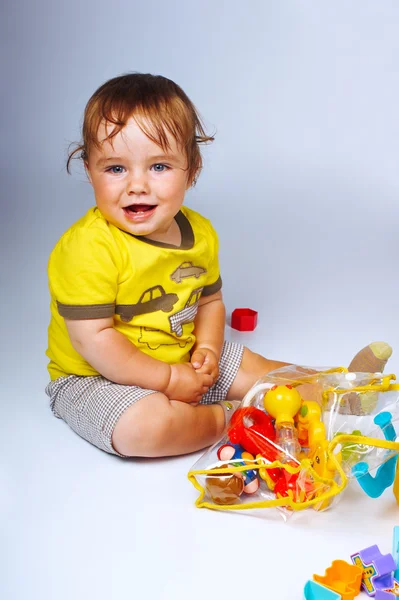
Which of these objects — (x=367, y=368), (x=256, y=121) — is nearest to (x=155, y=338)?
(x=367, y=368)

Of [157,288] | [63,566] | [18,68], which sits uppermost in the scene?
[18,68]

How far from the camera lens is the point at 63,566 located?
1.11 meters

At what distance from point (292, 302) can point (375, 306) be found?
0.20 metres

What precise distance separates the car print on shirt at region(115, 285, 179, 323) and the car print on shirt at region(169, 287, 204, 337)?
23 millimetres

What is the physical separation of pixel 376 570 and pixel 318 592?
82 mm

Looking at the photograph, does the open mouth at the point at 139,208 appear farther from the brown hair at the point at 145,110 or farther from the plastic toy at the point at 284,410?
the plastic toy at the point at 284,410

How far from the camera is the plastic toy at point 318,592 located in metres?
1.01

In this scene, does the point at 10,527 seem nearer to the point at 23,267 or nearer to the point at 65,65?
the point at 23,267

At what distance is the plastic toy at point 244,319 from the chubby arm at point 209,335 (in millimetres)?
208

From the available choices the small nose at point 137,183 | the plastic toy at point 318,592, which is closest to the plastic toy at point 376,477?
the plastic toy at point 318,592

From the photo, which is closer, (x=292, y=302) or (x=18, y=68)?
(x=292, y=302)

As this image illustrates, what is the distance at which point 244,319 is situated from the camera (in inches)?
72.1

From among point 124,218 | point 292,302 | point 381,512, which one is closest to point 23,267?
point 292,302

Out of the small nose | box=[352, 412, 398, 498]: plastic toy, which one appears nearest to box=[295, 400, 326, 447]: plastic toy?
box=[352, 412, 398, 498]: plastic toy
